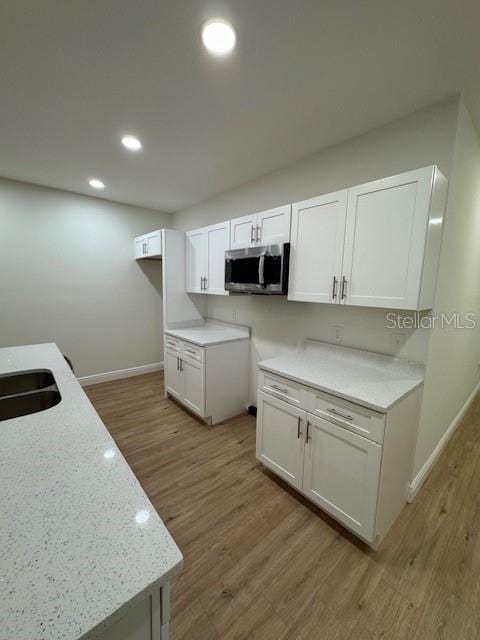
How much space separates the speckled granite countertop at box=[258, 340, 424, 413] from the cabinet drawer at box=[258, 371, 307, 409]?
0.05 m

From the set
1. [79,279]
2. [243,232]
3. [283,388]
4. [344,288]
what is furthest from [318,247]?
[79,279]

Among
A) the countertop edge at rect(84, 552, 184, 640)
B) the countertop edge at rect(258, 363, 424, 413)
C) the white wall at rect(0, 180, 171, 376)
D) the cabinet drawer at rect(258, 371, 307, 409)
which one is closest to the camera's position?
the countertop edge at rect(84, 552, 184, 640)

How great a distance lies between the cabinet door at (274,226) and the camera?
7.36 ft

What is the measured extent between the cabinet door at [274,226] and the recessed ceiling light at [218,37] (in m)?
1.07

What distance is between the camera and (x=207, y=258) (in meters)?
3.15

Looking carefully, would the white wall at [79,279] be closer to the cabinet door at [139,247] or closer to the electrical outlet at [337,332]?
the cabinet door at [139,247]

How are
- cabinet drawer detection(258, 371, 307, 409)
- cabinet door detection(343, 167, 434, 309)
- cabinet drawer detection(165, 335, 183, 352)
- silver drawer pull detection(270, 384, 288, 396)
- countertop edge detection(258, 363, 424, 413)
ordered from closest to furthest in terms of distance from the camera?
Result: countertop edge detection(258, 363, 424, 413)
cabinet door detection(343, 167, 434, 309)
cabinet drawer detection(258, 371, 307, 409)
silver drawer pull detection(270, 384, 288, 396)
cabinet drawer detection(165, 335, 183, 352)

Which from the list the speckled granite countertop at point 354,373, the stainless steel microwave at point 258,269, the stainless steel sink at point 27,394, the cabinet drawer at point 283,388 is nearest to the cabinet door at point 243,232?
the stainless steel microwave at point 258,269

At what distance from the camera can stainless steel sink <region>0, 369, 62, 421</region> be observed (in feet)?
5.00

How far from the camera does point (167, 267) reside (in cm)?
340

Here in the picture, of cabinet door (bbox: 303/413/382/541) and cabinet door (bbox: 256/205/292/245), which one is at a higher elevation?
cabinet door (bbox: 256/205/292/245)

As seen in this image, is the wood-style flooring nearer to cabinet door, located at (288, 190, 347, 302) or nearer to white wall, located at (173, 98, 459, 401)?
white wall, located at (173, 98, 459, 401)

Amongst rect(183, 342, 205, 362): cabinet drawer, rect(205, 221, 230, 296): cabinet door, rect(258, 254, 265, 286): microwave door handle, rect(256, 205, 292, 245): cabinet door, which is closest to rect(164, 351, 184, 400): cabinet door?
rect(183, 342, 205, 362): cabinet drawer

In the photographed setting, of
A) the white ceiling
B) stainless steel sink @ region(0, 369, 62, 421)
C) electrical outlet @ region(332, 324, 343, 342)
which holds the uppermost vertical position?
the white ceiling
